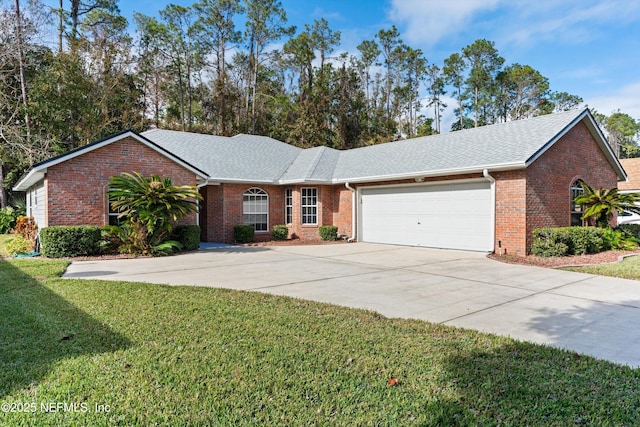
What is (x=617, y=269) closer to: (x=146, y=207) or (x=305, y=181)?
(x=305, y=181)

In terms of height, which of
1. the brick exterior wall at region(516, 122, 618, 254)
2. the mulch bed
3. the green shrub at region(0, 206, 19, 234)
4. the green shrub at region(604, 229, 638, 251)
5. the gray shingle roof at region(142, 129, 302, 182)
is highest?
the gray shingle roof at region(142, 129, 302, 182)

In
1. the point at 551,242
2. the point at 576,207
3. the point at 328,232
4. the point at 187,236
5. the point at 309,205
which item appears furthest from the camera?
the point at 309,205

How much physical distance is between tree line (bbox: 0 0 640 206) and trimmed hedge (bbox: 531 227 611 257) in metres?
22.6

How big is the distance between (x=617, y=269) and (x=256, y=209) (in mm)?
13737

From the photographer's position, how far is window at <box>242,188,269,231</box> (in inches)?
716

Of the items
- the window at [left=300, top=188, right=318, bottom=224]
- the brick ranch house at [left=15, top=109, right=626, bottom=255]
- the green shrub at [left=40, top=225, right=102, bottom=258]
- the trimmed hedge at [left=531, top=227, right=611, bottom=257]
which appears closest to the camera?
the green shrub at [left=40, top=225, right=102, bottom=258]

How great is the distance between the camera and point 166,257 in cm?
1233

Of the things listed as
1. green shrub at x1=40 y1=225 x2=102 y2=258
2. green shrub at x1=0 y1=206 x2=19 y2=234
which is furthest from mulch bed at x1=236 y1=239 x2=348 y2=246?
green shrub at x1=0 y1=206 x2=19 y2=234

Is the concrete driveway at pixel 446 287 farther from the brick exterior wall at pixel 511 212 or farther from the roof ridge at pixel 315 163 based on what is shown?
the roof ridge at pixel 315 163

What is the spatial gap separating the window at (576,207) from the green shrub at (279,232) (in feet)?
38.4

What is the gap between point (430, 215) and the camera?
1500cm

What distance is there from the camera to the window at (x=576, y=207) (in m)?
14.2

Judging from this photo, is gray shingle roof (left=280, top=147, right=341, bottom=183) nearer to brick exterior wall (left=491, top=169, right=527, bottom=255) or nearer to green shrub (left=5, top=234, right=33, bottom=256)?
→ brick exterior wall (left=491, top=169, right=527, bottom=255)

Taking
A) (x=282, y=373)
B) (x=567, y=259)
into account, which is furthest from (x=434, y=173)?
(x=282, y=373)
